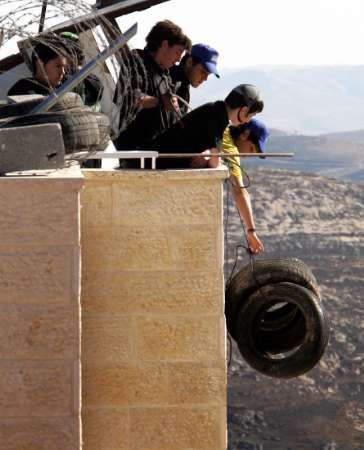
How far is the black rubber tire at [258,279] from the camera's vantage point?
9.77m

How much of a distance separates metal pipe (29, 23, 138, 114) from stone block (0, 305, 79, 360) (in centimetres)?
162

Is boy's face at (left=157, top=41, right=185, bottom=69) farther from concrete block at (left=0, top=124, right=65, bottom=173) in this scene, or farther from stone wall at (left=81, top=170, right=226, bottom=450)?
concrete block at (left=0, top=124, right=65, bottom=173)

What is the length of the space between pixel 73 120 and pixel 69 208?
1.24 m

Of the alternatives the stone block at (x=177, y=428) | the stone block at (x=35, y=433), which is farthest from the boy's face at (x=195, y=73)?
the stone block at (x=35, y=433)

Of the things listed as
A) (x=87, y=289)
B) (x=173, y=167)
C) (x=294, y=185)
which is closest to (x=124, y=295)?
(x=87, y=289)

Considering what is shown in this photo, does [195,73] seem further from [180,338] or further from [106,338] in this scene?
[106,338]

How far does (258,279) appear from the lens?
9938 millimetres

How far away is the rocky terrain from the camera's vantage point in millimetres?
53594

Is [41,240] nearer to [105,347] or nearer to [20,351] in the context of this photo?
[20,351]

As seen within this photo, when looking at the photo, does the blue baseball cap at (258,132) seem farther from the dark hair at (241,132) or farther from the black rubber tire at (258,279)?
the black rubber tire at (258,279)

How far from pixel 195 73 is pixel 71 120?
1333 millimetres

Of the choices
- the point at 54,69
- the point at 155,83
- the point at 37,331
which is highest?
the point at 54,69

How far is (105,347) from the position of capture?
8.48 m

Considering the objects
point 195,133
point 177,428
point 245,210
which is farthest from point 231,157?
point 177,428
